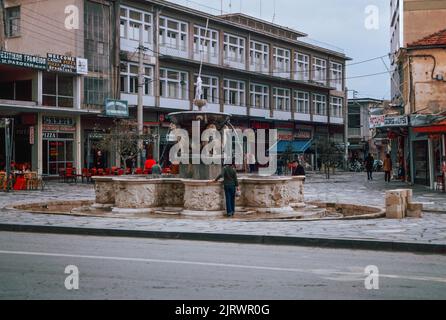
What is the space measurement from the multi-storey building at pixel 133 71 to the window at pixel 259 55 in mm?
103

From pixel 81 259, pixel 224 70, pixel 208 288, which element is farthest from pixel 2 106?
pixel 208 288

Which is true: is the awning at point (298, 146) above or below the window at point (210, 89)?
below

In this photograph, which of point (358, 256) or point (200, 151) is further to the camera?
point (200, 151)

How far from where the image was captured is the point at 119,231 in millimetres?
13500

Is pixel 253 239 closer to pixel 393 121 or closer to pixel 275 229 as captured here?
pixel 275 229

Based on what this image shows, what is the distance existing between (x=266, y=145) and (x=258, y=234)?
46.3 m

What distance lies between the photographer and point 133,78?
142ft

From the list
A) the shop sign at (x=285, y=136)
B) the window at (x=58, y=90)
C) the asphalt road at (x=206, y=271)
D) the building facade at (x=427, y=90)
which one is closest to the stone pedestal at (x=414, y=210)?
the asphalt road at (x=206, y=271)

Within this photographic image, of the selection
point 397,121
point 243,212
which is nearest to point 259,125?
point 397,121

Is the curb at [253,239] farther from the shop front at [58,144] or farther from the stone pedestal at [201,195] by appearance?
the shop front at [58,144]

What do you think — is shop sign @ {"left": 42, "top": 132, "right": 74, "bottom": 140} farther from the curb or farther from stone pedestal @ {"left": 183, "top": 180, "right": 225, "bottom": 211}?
the curb

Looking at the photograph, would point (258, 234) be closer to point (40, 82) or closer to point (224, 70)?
point (40, 82)

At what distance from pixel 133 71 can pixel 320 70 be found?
28.9m

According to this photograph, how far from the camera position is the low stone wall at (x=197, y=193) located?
16734mm
